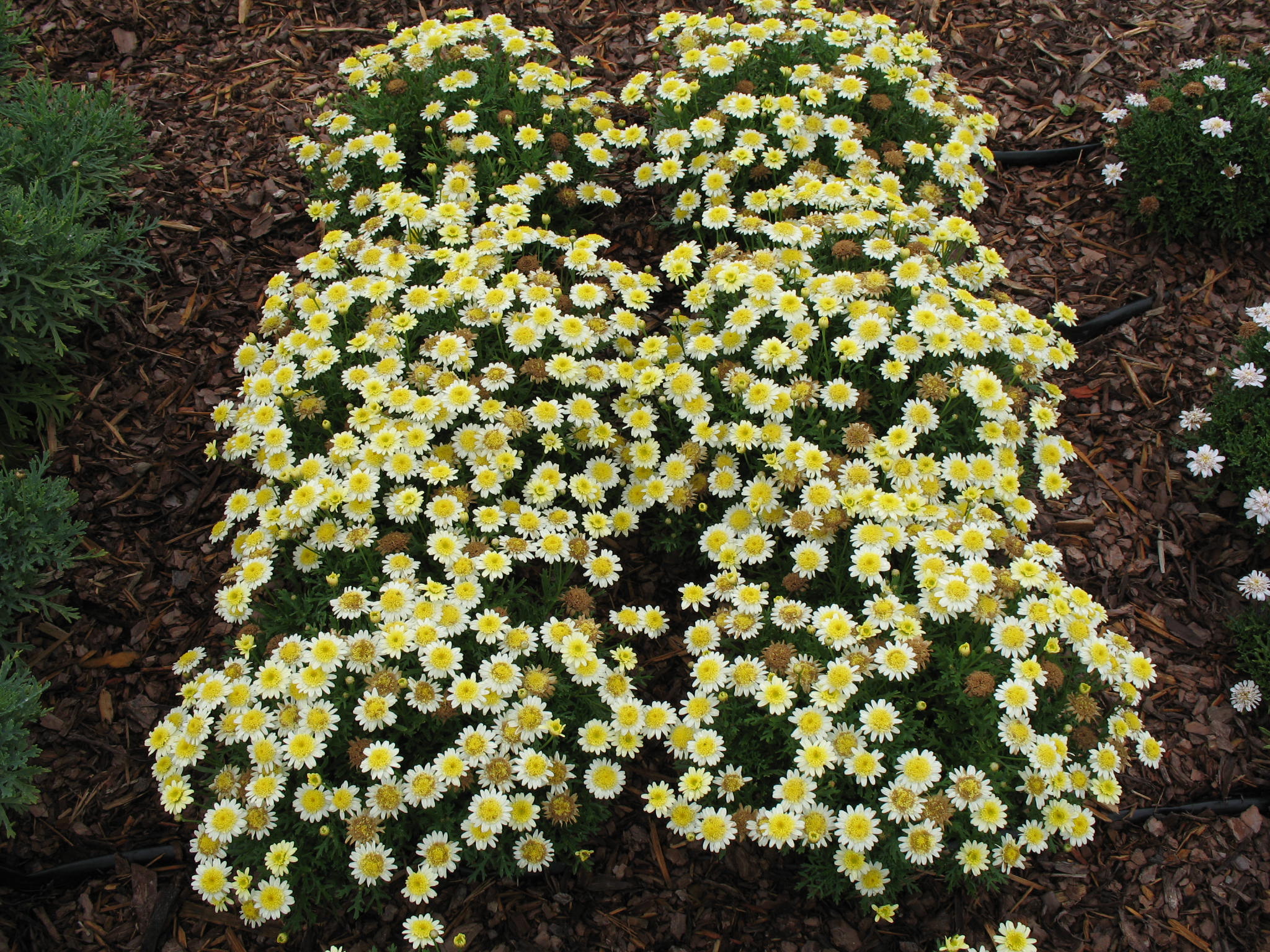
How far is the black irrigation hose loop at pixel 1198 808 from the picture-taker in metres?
4.17

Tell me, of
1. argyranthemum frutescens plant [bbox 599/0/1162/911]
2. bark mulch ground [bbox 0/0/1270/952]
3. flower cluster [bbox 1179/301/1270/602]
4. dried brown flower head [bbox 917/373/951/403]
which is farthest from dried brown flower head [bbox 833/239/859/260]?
flower cluster [bbox 1179/301/1270/602]

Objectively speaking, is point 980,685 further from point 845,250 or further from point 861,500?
point 845,250

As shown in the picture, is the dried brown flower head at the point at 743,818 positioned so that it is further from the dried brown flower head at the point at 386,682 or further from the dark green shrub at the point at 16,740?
the dark green shrub at the point at 16,740

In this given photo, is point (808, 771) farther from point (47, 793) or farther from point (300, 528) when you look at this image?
point (47, 793)

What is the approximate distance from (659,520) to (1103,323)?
3.15 meters

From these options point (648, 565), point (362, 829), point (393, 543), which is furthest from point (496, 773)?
point (648, 565)

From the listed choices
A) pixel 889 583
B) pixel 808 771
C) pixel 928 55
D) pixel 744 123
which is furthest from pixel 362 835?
pixel 928 55

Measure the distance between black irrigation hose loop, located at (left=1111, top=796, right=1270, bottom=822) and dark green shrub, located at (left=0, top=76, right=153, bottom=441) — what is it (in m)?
5.48

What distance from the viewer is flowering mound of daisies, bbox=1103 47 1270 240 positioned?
5.58m

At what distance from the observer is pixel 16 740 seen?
12.4 ft

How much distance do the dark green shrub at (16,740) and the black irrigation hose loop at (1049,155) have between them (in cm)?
641

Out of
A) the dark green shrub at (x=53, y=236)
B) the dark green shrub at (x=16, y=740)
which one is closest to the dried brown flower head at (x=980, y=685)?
the dark green shrub at (x=16, y=740)

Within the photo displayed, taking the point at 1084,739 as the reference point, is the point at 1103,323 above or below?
above

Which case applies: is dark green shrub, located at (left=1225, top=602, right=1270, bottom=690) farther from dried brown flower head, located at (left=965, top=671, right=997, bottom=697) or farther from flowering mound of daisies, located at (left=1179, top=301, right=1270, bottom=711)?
dried brown flower head, located at (left=965, top=671, right=997, bottom=697)
